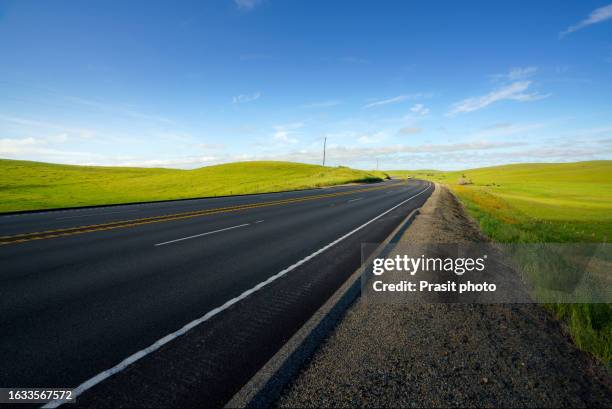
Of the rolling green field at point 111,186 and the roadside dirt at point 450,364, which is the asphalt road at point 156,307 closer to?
→ the roadside dirt at point 450,364

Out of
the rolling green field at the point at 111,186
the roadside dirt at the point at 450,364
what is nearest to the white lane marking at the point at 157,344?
the roadside dirt at the point at 450,364

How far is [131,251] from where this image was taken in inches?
313

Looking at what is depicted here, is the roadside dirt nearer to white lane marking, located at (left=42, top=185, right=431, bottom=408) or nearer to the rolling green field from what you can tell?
white lane marking, located at (left=42, top=185, right=431, bottom=408)

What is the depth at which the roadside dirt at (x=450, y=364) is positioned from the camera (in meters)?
2.73

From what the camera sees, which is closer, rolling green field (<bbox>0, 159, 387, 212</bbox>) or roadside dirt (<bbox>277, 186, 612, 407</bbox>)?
roadside dirt (<bbox>277, 186, 612, 407</bbox>)

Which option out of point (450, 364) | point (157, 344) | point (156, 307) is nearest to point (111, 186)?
point (156, 307)

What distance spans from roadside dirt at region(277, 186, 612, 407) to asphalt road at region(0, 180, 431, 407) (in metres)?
0.74

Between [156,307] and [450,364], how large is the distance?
4.05m

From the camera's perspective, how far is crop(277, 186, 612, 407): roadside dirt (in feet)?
8.95

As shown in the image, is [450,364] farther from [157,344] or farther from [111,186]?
[111,186]

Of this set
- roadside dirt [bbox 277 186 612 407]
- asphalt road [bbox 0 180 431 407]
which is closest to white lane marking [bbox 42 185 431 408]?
asphalt road [bbox 0 180 431 407]

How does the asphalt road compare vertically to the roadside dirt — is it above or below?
below

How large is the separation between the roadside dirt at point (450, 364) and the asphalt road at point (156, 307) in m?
0.74

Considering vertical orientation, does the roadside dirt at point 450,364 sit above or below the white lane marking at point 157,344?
above
